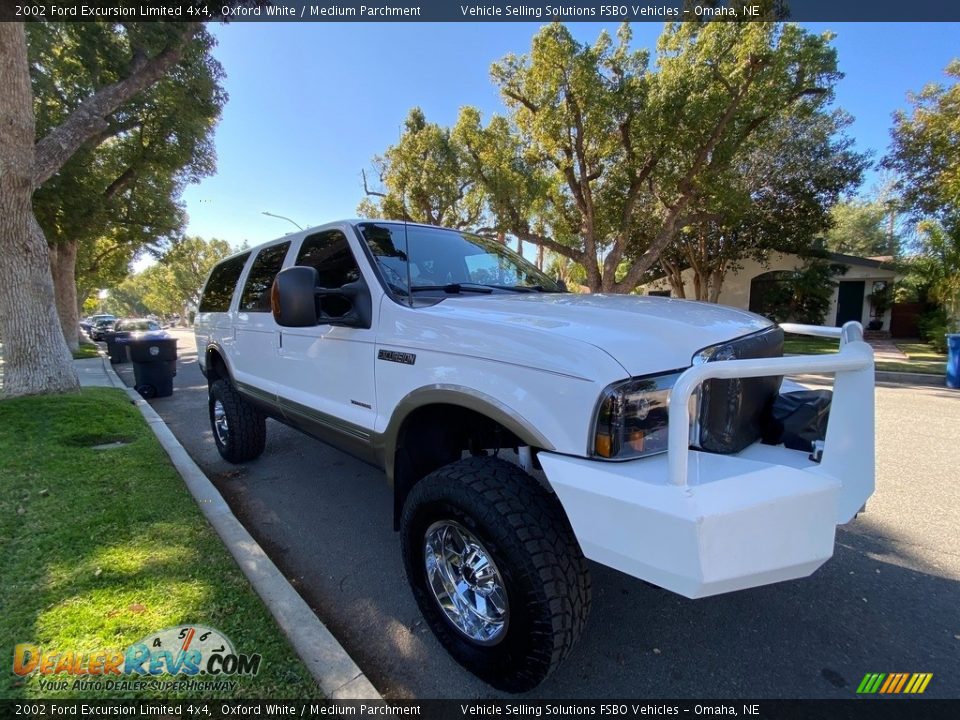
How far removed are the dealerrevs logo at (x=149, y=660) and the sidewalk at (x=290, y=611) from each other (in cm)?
22

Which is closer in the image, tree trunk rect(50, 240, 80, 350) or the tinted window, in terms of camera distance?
the tinted window

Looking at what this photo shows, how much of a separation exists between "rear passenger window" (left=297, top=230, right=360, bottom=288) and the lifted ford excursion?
125mm

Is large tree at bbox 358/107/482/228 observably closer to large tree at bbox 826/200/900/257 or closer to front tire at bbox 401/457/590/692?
front tire at bbox 401/457/590/692

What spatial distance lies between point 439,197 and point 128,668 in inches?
737

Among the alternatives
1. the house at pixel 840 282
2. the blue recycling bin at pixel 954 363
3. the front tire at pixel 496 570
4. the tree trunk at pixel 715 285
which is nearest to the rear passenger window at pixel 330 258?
the front tire at pixel 496 570

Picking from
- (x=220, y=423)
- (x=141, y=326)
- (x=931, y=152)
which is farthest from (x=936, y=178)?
(x=141, y=326)

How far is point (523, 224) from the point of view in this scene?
16422 millimetres

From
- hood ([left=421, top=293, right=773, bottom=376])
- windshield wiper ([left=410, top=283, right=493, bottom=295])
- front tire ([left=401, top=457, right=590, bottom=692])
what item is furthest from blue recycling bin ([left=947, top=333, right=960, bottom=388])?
front tire ([left=401, top=457, right=590, bottom=692])

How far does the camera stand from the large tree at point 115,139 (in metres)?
9.61

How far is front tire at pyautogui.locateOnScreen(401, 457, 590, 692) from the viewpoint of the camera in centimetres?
163

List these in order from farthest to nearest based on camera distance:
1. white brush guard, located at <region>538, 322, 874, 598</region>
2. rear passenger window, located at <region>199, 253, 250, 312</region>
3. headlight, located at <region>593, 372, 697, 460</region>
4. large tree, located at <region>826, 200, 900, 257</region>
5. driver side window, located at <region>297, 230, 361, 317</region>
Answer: large tree, located at <region>826, 200, 900, 257</region> → rear passenger window, located at <region>199, 253, 250, 312</region> → driver side window, located at <region>297, 230, 361, 317</region> → headlight, located at <region>593, 372, 697, 460</region> → white brush guard, located at <region>538, 322, 874, 598</region>

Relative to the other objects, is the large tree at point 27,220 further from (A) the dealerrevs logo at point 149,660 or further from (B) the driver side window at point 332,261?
(A) the dealerrevs logo at point 149,660

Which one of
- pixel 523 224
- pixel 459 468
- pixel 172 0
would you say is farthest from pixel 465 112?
pixel 459 468

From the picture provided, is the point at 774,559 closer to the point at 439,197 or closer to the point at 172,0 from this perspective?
the point at 172,0
